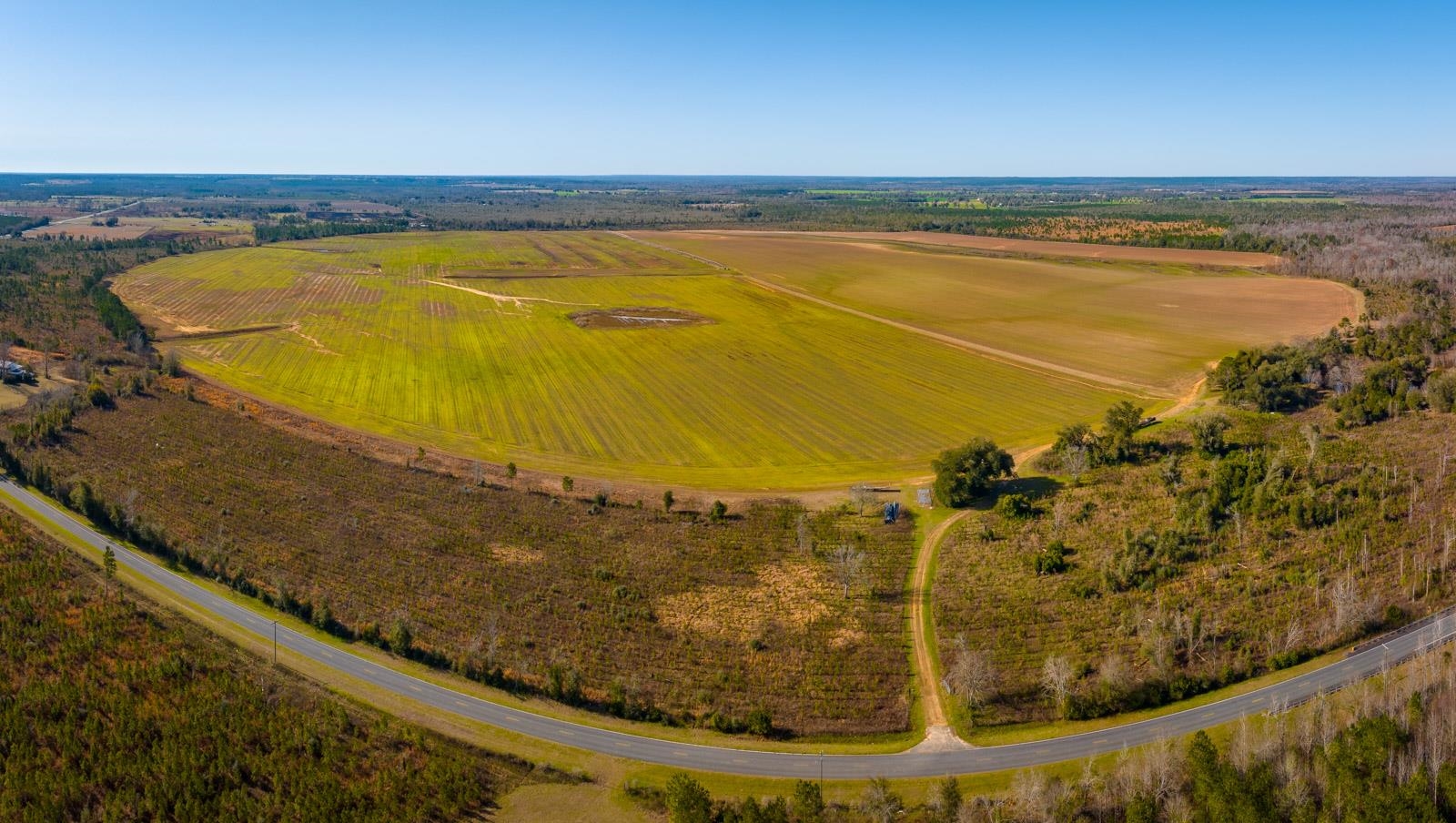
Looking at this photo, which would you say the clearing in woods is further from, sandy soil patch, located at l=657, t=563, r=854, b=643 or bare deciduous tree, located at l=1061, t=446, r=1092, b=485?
sandy soil patch, located at l=657, t=563, r=854, b=643

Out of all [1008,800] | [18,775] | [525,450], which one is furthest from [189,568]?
[1008,800]

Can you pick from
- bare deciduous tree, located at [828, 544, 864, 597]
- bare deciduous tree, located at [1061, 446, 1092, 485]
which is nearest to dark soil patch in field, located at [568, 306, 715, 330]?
bare deciduous tree, located at [1061, 446, 1092, 485]

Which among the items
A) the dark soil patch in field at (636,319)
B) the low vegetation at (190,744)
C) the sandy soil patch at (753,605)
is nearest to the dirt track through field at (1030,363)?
the dark soil patch in field at (636,319)

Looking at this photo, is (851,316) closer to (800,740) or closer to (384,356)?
(384,356)

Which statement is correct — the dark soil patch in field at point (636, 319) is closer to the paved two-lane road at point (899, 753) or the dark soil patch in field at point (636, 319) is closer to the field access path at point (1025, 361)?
the field access path at point (1025, 361)

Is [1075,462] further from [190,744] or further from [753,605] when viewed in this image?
[190,744]

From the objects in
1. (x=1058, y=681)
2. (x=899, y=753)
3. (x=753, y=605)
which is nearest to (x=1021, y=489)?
(x=1058, y=681)
